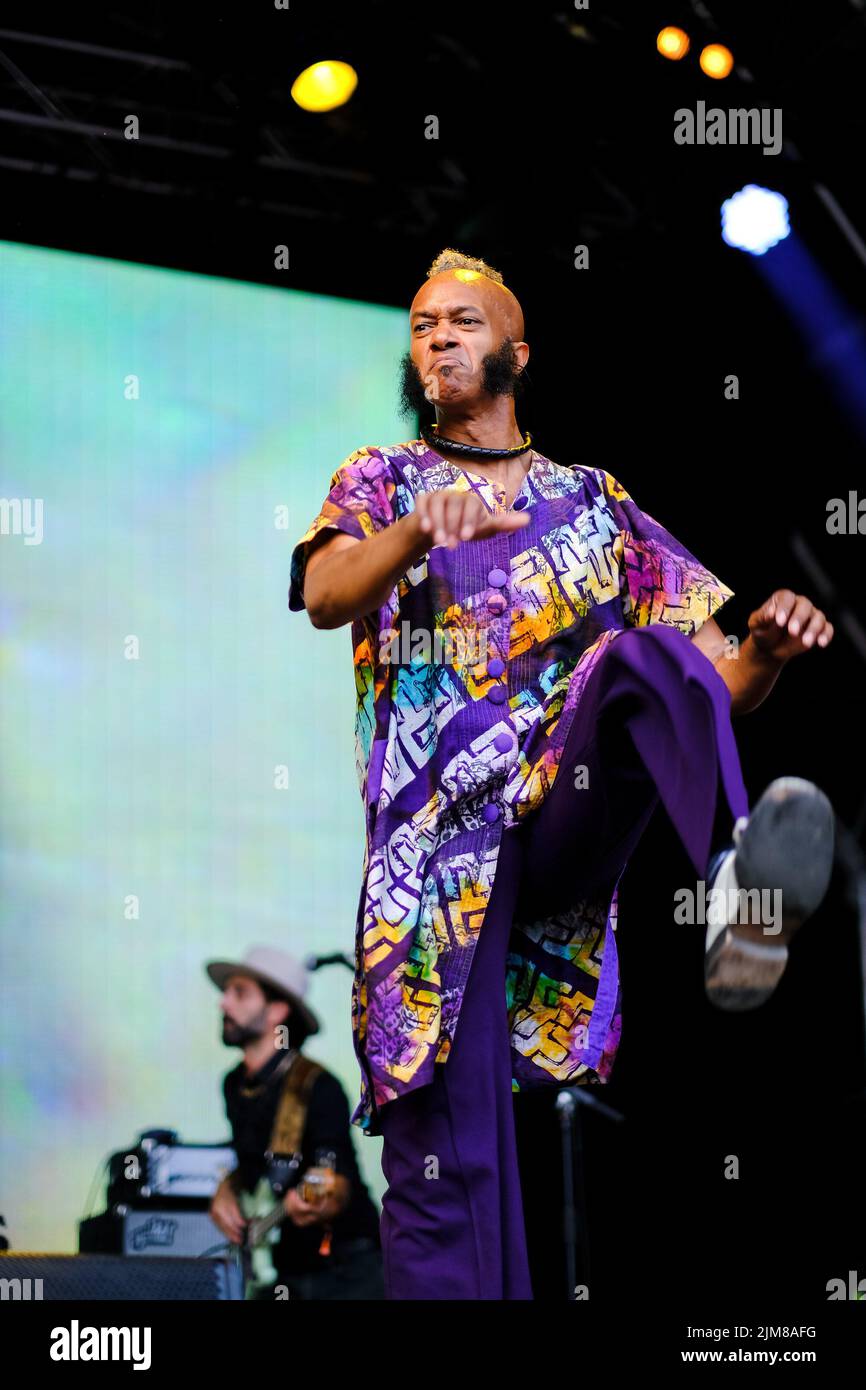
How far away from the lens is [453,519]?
1874mm

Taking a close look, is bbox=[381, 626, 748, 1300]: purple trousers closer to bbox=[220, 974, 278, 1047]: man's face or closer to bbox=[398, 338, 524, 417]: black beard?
bbox=[398, 338, 524, 417]: black beard

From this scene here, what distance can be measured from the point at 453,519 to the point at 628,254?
325 cm

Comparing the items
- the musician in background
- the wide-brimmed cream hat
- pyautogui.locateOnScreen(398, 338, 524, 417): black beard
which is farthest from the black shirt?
pyautogui.locateOnScreen(398, 338, 524, 417): black beard

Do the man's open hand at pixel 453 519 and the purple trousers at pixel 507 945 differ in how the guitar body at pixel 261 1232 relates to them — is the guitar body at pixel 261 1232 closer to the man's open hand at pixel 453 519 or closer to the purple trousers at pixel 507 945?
the purple trousers at pixel 507 945

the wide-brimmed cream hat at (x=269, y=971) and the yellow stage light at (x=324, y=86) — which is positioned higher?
the yellow stage light at (x=324, y=86)

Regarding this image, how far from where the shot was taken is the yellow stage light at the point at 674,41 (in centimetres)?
429

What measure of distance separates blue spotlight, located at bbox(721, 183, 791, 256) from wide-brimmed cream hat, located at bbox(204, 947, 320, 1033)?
2537 mm

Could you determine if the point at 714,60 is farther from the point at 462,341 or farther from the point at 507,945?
the point at 507,945

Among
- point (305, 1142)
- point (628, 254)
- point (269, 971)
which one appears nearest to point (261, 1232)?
point (305, 1142)

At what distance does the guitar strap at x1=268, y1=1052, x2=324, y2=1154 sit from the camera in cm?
417

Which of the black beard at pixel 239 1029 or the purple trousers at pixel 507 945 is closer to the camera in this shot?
the purple trousers at pixel 507 945

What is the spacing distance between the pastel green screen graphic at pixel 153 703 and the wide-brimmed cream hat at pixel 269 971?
0.03m

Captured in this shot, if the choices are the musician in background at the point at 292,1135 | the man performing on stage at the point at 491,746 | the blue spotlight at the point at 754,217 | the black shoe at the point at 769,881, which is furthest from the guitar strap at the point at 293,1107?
the blue spotlight at the point at 754,217
